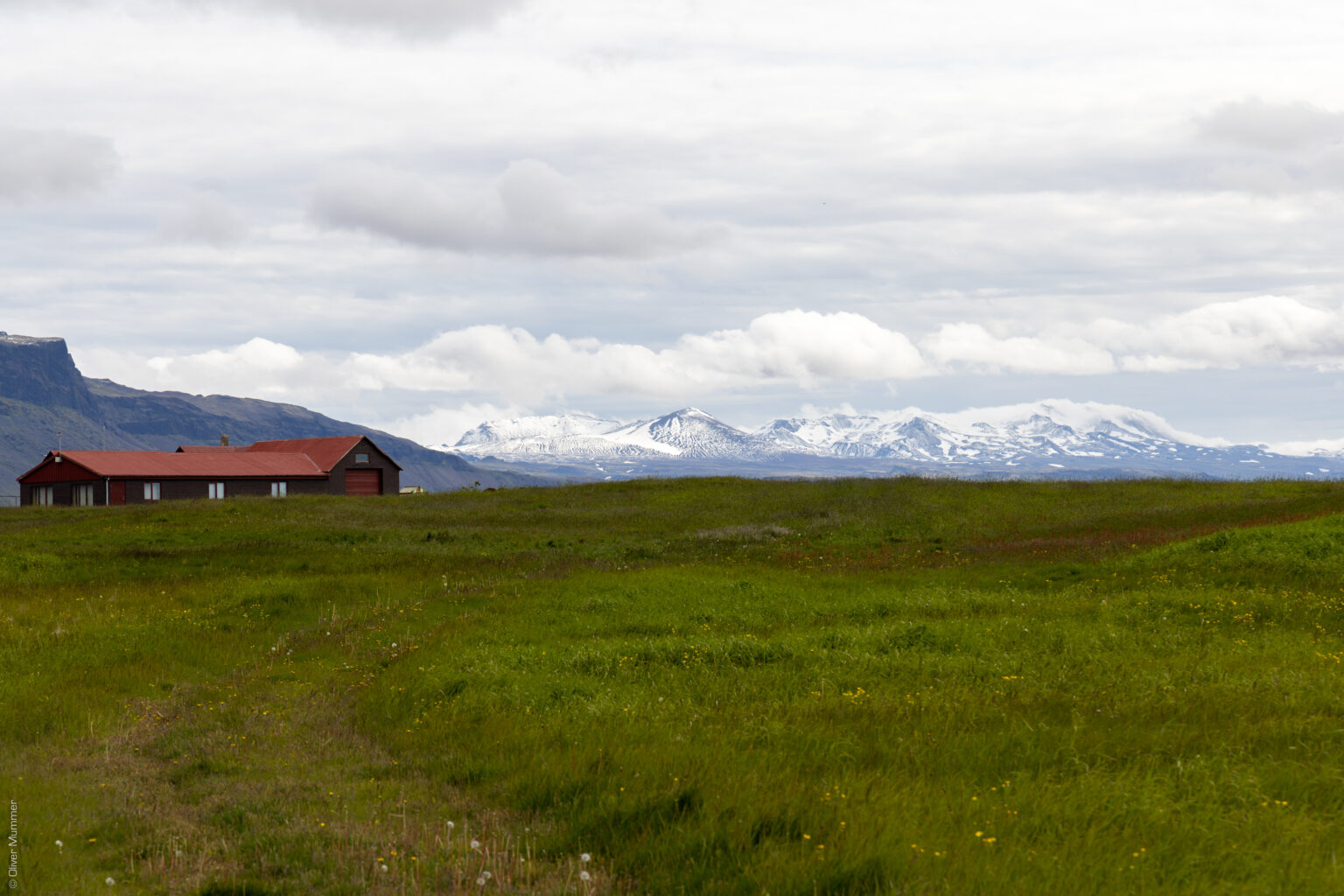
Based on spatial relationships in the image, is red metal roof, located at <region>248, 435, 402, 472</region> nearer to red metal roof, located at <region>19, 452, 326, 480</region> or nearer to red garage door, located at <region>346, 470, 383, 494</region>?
red metal roof, located at <region>19, 452, 326, 480</region>

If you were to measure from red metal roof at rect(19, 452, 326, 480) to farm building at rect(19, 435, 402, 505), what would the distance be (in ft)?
0.24

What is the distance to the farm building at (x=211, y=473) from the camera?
80.9 m

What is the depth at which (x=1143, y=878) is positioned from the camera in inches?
269

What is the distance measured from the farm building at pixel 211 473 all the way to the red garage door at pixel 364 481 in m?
0.09

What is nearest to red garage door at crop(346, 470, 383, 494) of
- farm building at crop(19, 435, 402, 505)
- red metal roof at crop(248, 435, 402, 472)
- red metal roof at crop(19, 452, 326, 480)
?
farm building at crop(19, 435, 402, 505)

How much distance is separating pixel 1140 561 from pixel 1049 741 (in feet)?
64.9

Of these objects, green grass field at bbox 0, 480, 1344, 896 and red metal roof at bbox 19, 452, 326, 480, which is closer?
green grass field at bbox 0, 480, 1344, 896

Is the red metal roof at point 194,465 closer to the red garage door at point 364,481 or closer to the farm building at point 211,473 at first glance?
the farm building at point 211,473

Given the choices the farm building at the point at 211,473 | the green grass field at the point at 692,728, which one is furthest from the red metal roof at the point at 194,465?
the green grass field at the point at 692,728

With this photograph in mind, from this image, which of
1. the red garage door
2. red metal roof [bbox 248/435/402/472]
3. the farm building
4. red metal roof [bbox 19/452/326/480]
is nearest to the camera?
the farm building

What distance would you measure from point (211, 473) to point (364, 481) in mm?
15231

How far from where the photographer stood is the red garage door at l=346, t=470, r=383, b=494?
95244mm

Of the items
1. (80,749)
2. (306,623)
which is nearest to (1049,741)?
(80,749)

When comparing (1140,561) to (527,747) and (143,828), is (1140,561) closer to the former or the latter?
(527,747)
